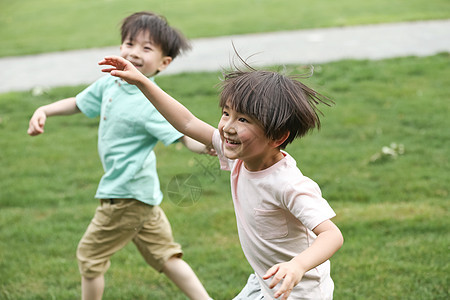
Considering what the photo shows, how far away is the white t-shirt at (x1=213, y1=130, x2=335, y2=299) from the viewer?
2.01m

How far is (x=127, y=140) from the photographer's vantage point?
2.93 metres

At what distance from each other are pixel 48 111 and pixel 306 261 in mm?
1750

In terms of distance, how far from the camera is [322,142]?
551 centimetres

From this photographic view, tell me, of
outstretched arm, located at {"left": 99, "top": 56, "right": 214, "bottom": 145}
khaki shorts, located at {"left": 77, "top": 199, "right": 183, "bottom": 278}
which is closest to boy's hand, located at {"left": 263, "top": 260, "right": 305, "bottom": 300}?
outstretched arm, located at {"left": 99, "top": 56, "right": 214, "bottom": 145}

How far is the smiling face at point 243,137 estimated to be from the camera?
6.61 ft

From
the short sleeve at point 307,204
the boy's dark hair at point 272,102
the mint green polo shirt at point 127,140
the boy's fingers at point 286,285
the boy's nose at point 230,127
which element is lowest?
the mint green polo shirt at point 127,140

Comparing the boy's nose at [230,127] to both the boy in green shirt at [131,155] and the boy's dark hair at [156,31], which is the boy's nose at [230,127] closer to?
the boy in green shirt at [131,155]

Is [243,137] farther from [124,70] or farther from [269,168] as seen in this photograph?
[124,70]

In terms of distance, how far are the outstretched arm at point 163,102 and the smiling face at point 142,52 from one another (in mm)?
644

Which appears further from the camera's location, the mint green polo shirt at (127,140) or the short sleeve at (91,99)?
the short sleeve at (91,99)

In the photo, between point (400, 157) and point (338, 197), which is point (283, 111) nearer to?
point (338, 197)

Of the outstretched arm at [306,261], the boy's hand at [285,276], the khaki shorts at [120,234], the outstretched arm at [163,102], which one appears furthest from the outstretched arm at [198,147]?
the boy's hand at [285,276]

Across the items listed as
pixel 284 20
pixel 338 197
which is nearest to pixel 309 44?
pixel 284 20

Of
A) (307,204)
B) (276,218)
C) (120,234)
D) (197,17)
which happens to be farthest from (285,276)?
(197,17)
